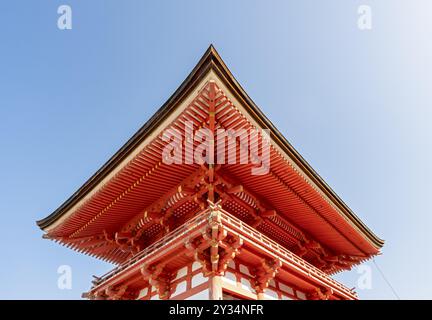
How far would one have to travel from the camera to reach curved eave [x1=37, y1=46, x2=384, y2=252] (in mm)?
9664

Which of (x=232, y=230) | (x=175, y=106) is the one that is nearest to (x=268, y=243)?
(x=232, y=230)

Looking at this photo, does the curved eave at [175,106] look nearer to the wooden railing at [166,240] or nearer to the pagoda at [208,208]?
the pagoda at [208,208]

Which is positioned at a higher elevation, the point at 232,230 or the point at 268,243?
the point at 232,230

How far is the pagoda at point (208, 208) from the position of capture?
1013cm

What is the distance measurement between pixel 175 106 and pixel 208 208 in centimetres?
→ 303

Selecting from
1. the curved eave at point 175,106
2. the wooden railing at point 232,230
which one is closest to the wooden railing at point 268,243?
the wooden railing at point 232,230

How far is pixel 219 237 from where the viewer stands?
9906mm

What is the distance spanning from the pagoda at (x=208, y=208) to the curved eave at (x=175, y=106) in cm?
4

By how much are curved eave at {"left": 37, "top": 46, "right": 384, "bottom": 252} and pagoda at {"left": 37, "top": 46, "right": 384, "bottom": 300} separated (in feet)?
0.12

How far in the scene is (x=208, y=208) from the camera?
404 inches

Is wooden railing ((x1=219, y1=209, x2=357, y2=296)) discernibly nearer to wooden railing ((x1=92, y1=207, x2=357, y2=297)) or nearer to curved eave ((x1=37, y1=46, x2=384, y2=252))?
wooden railing ((x1=92, y1=207, x2=357, y2=297))

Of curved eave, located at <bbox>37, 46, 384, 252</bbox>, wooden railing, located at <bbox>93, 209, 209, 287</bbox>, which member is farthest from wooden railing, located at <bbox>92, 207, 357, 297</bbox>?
curved eave, located at <bbox>37, 46, 384, 252</bbox>

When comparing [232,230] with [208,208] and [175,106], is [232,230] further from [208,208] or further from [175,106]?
[175,106]

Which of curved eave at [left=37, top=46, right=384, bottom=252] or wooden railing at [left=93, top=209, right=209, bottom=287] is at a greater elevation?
curved eave at [left=37, top=46, right=384, bottom=252]
